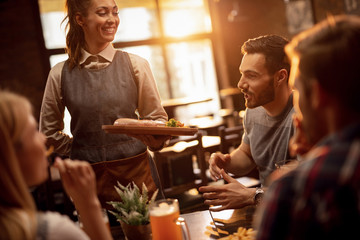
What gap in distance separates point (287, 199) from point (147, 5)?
7267 millimetres

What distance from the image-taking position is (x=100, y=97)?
82.2 inches

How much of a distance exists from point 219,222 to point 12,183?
0.91 meters

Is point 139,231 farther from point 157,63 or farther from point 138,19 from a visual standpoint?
point 138,19

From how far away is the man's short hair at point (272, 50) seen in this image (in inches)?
81.6

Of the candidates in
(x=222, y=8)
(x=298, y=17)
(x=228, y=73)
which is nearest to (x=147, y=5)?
(x=222, y=8)

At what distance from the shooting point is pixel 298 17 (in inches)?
285

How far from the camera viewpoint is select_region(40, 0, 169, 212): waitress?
6.83 ft

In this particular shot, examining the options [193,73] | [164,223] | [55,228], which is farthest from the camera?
[193,73]

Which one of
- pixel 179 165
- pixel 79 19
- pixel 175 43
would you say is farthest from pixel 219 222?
pixel 175 43

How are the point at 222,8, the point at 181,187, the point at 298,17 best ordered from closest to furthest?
1. the point at 181,187
2. the point at 298,17
3. the point at 222,8

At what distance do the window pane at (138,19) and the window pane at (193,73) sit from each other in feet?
1.69

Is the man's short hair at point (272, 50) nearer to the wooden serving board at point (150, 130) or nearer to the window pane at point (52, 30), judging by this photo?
the wooden serving board at point (150, 130)

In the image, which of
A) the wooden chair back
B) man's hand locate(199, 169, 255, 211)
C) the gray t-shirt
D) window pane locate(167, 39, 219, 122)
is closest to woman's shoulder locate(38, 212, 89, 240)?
man's hand locate(199, 169, 255, 211)

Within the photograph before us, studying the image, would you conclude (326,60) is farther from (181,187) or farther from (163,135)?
(181,187)
